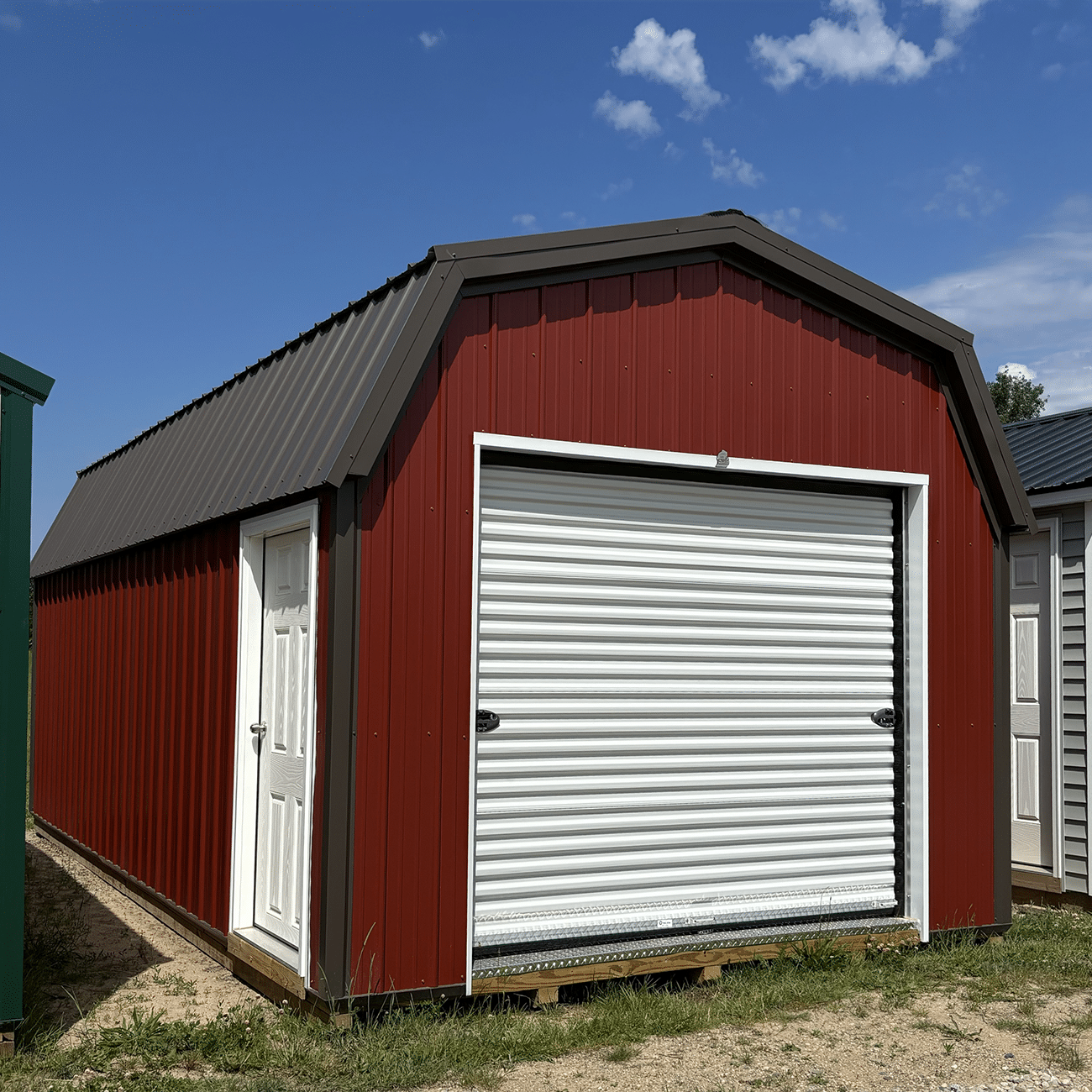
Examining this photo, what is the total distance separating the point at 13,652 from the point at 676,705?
3.57 metres

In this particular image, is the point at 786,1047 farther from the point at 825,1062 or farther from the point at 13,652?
the point at 13,652

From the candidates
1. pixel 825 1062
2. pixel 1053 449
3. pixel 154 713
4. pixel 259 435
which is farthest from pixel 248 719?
pixel 1053 449

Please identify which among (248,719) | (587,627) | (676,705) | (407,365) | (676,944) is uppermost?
(407,365)

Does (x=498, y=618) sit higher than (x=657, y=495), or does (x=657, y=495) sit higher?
(x=657, y=495)

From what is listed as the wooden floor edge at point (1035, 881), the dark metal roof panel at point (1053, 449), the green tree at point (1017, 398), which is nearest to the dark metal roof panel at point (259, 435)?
the dark metal roof panel at point (1053, 449)

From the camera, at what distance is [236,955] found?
6.66m

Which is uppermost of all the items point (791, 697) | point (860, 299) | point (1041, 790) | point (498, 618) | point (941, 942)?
point (860, 299)

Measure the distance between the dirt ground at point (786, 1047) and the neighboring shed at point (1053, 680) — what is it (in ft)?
7.90

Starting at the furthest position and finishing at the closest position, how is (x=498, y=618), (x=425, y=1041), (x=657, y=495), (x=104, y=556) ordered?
(x=104, y=556)
(x=657, y=495)
(x=498, y=618)
(x=425, y=1041)

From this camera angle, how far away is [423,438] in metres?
6.04

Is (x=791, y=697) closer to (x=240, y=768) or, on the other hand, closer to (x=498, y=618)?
(x=498, y=618)

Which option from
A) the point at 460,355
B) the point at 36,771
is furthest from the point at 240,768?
the point at 36,771

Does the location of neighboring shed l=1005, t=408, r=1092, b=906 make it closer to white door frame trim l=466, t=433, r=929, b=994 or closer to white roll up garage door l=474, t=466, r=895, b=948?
white door frame trim l=466, t=433, r=929, b=994

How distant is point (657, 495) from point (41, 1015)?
420 cm
